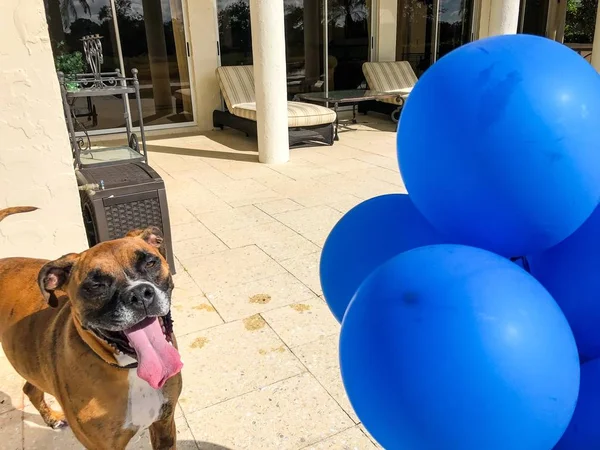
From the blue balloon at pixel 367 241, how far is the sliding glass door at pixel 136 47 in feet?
27.9

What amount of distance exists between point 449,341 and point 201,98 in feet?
30.2

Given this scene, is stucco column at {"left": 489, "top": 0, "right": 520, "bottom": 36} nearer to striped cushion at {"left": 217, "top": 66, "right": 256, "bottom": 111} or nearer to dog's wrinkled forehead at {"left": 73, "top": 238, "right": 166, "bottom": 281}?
striped cushion at {"left": 217, "top": 66, "right": 256, "bottom": 111}

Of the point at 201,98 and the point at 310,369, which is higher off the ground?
the point at 201,98

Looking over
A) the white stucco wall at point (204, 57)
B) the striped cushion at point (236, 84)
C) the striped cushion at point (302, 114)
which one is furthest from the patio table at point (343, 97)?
the white stucco wall at point (204, 57)

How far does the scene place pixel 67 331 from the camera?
1871mm

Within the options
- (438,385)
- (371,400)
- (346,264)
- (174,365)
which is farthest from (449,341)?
(174,365)

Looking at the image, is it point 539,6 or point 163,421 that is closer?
point 163,421

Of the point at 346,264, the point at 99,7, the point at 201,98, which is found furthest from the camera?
the point at 201,98

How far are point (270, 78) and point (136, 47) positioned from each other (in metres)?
3.67

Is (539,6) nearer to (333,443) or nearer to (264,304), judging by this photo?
(264,304)

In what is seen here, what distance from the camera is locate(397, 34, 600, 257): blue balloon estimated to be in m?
1.08

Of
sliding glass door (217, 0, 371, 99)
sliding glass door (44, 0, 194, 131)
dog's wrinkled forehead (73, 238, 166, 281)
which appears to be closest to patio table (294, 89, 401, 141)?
sliding glass door (217, 0, 371, 99)

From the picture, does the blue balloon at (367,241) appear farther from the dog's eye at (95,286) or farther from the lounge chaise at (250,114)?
the lounge chaise at (250,114)

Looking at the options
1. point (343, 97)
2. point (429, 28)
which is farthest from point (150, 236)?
point (429, 28)
